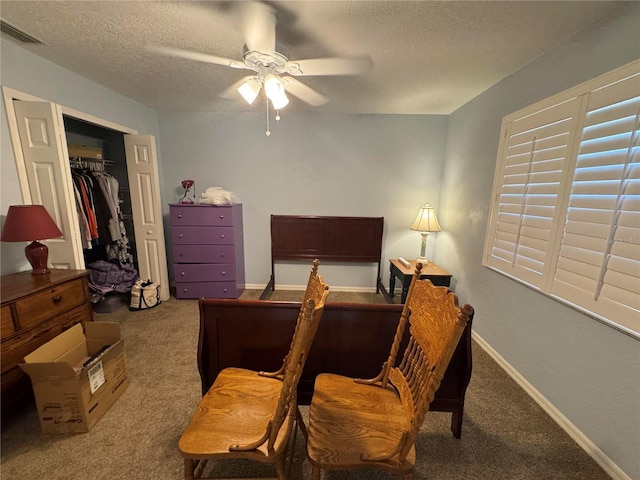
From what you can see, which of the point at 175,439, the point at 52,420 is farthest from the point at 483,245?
the point at 52,420

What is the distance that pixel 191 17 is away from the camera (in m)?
1.47

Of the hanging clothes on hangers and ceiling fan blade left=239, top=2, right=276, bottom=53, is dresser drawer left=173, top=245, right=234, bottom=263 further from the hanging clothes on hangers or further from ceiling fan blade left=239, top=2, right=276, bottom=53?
ceiling fan blade left=239, top=2, right=276, bottom=53

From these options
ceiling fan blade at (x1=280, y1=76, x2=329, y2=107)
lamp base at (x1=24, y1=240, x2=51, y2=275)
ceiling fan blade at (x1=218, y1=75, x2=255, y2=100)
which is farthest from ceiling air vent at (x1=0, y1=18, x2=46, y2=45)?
ceiling fan blade at (x1=280, y1=76, x2=329, y2=107)

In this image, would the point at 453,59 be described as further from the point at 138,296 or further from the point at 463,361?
the point at 138,296

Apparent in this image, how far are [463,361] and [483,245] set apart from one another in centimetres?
137

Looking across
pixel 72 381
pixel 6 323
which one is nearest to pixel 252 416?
pixel 72 381

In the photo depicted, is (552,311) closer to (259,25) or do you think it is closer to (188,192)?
(259,25)

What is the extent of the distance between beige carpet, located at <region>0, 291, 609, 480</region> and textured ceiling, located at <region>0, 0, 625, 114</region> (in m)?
2.41

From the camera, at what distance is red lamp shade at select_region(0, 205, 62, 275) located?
65.0 inches

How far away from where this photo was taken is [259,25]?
140cm

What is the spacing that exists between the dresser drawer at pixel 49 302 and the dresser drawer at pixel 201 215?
50.1 inches

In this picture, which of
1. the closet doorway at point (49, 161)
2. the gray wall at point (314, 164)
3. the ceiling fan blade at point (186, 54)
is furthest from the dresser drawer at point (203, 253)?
the ceiling fan blade at point (186, 54)

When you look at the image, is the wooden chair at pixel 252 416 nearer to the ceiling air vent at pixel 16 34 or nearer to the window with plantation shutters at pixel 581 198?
the window with plantation shutters at pixel 581 198

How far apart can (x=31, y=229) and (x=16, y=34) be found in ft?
4.31
